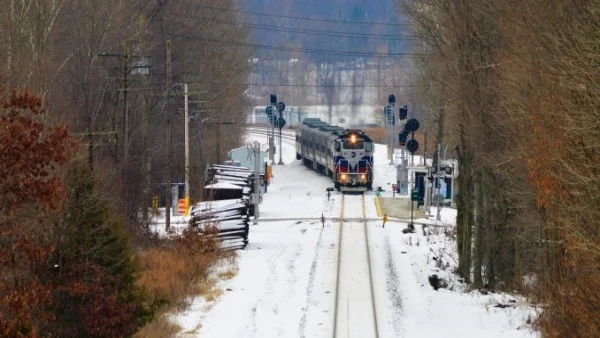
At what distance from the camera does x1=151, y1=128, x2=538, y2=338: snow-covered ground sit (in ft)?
77.3

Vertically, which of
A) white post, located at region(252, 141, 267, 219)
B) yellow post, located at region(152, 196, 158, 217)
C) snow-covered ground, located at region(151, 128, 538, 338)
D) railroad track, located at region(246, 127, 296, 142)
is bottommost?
snow-covered ground, located at region(151, 128, 538, 338)

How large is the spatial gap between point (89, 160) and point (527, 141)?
34.9 ft

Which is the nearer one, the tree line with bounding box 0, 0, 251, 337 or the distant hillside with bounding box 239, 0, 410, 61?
the tree line with bounding box 0, 0, 251, 337

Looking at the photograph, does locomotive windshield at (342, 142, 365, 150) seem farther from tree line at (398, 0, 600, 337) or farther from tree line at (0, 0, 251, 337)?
tree line at (398, 0, 600, 337)

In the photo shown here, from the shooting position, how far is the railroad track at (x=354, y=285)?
23578 mm

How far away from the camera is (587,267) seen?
16719 millimetres

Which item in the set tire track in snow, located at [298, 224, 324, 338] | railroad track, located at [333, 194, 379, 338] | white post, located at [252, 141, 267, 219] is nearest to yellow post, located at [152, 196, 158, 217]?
white post, located at [252, 141, 267, 219]

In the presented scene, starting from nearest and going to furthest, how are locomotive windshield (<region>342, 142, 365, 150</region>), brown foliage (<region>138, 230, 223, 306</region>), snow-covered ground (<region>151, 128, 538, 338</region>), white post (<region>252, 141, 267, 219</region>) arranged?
snow-covered ground (<region>151, 128, 538, 338</region>), brown foliage (<region>138, 230, 223, 306</region>), white post (<region>252, 141, 267, 219</region>), locomotive windshield (<region>342, 142, 365, 150</region>)

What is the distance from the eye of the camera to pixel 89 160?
26.7 meters

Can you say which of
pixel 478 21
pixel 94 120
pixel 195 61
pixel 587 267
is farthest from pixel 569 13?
pixel 195 61

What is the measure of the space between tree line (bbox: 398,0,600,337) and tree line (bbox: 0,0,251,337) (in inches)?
305

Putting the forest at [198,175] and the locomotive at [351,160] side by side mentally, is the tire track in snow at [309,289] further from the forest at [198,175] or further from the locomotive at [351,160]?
the locomotive at [351,160]

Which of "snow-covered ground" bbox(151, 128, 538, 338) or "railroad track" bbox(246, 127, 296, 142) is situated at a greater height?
"railroad track" bbox(246, 127, 296, 142)

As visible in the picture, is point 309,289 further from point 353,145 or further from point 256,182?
point 353,145
